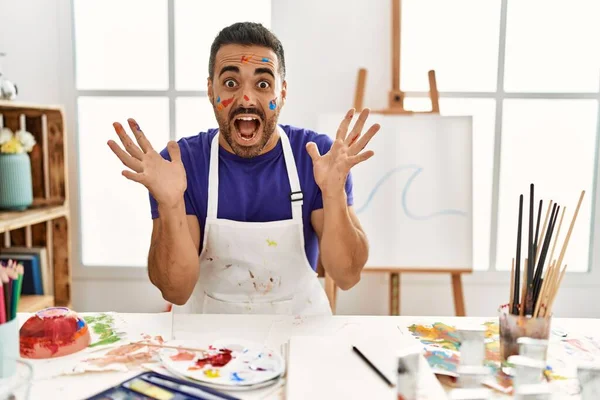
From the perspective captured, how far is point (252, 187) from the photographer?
1486 millimetres

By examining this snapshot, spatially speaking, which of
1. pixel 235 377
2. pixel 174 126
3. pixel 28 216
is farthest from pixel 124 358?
pixel 174 126

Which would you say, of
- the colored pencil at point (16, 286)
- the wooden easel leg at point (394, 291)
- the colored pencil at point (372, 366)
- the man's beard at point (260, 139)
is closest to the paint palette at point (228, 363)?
the colored pencil at point (372, 366)

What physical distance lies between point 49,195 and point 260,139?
1203mm

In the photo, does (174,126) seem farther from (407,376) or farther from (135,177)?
(407,376)

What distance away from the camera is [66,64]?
235 cm

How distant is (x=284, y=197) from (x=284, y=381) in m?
0.73

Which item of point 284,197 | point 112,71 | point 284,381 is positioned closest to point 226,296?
point 284,197

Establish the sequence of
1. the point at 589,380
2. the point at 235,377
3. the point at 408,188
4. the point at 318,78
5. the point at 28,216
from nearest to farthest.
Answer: the point at 589,380
the point at 235,377
the point at 28,216
the point at 408,188
the point at 318,78

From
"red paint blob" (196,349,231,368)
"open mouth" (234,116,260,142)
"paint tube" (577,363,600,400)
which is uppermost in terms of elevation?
"open mouth" (234,116,260,142)

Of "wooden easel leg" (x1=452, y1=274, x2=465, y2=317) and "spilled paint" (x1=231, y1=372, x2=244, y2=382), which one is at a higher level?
"spilled paint" (x1=231, y1=372, x2=244, y2=382)

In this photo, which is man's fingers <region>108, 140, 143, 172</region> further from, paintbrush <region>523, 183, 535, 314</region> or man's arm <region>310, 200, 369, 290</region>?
paintbrush <region>523, 183, 535, 314</region>

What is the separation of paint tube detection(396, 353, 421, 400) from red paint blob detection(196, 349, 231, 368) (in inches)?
13.1

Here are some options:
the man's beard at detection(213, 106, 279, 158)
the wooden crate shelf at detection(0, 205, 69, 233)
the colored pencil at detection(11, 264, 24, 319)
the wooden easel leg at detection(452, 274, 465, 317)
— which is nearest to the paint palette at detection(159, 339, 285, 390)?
the colored pencil at detection(11, 264, 24, 319)

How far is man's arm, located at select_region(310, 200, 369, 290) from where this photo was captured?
1.29 m
